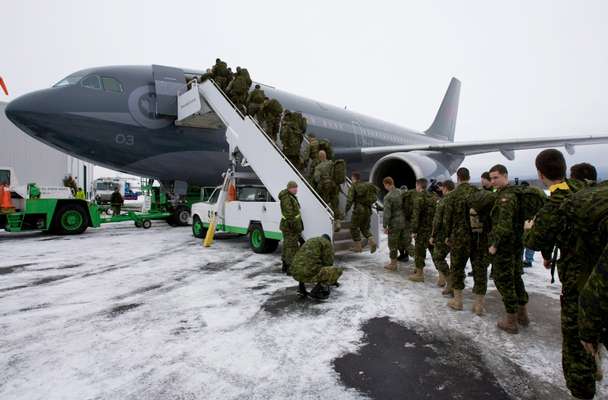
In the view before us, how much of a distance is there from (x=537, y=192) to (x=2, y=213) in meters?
11.8

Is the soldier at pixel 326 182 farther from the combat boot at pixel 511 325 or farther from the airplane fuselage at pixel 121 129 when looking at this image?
the airplane fuselage at pixel 121 129

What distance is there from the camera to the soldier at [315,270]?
4.49 meters

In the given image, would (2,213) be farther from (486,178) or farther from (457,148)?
(457,148)

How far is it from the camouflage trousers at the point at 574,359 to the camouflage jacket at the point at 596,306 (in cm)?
42

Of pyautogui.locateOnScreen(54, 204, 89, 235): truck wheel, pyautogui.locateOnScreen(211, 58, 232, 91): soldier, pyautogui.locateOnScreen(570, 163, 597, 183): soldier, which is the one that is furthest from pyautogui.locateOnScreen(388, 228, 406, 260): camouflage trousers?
pyautogui.locateOnScreen(54, 204, 89, 235): truck wheel

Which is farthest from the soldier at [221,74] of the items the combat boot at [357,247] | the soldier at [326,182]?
the combat boot at [357,247]

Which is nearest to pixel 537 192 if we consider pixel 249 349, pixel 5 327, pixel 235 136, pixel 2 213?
pixel 249 349

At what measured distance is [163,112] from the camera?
9.30 metres

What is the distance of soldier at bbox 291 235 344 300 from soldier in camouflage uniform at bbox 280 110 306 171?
12.0ft

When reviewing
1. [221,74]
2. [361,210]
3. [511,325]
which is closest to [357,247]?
[361,210]

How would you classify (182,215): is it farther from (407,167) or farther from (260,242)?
(407,167)

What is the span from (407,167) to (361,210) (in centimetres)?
440

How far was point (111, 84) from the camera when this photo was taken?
899 centimetres

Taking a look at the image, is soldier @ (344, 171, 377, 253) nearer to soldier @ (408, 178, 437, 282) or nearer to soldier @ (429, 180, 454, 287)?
soldier @ (408, 178, 437, 282)
